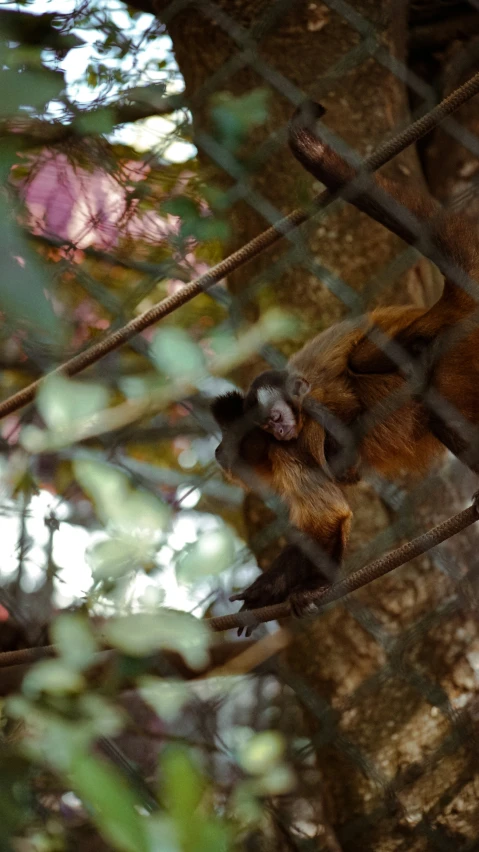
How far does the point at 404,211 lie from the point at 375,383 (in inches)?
19.5

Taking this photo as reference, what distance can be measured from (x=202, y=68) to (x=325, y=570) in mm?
1555

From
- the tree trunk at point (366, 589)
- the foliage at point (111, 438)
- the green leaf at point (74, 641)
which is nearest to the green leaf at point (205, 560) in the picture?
the foliage at point (111, 438)

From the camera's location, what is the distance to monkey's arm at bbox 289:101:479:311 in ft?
5.03

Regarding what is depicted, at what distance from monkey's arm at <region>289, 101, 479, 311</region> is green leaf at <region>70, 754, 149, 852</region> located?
112 cm

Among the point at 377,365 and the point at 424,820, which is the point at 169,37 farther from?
the point at 424,820

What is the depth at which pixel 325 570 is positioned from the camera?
2.08 m

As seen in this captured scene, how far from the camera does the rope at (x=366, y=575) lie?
138 centimetres

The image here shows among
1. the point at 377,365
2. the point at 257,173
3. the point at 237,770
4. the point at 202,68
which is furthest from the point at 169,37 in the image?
the point at 237,770

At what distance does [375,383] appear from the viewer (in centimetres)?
203

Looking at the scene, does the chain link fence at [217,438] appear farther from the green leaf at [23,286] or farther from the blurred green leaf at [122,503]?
the green leaf at [23,286]

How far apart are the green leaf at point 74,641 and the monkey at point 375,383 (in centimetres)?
82

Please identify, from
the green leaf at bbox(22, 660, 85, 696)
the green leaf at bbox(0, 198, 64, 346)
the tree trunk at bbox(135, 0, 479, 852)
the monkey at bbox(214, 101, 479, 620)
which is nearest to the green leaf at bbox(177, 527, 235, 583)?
the green leaf at bbox(22, 660, 85, 696)

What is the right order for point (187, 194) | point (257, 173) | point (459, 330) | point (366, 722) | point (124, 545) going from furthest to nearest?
1. point (257, 173)
2. point (366, 722)
3. point (187, 194)
4. point (459, 330)
5. point (124, 545)

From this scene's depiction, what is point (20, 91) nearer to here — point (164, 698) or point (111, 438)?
point (164, 698)
